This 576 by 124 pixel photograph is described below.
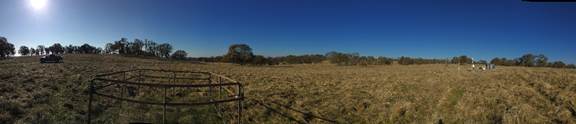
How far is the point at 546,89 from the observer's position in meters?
15.7

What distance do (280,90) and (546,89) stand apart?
12810 mm

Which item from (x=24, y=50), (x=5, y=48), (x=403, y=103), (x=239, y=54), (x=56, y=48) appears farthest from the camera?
(x=24, y=50)

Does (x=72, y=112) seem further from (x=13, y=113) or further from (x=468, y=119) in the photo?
(x=468, y=119)

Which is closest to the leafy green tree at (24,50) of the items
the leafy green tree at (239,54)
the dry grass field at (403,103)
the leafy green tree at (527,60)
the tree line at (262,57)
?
the tree line at (262,57)

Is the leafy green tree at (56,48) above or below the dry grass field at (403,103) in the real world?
above

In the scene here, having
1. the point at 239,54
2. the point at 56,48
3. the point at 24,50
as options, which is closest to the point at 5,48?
the point at 56,48

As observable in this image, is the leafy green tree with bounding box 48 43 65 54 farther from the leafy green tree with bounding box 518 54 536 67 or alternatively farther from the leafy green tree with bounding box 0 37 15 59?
the leafy green tree with bounding box 518 54 536 67

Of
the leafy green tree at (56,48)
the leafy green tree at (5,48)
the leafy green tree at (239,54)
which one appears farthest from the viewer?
the leafy green tree at (56,48)

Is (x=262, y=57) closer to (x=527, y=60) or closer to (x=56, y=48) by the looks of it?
(x=527, y=60)

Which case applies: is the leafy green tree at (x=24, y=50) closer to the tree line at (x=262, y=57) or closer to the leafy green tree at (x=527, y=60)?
the tree line at (x=262, y=57)

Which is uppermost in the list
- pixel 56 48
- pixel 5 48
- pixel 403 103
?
pixel 56 48

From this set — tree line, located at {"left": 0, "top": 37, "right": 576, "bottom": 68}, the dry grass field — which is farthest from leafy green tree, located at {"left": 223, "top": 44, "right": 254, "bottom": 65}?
the dry grass field

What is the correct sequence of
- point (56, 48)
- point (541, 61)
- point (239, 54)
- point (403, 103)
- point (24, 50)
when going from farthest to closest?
point (24, 50) → point (56, 48) → point (239, 54) → point (541, 61) → point (403, 103)

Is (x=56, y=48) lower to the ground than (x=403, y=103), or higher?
higher
